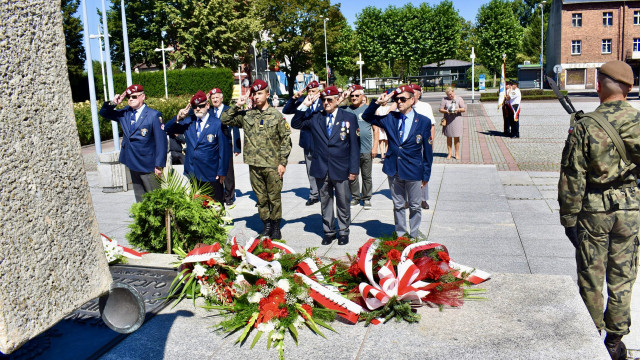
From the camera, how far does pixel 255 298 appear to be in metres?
3.90

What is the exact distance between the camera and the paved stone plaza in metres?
3.51

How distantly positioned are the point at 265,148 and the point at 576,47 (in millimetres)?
61694

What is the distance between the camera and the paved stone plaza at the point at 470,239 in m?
3.51

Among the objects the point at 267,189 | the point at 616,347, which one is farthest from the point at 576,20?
the point at 616,347

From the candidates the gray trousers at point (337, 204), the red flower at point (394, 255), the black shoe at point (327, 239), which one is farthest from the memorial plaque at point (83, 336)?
the gray trousers at point (337, 204)

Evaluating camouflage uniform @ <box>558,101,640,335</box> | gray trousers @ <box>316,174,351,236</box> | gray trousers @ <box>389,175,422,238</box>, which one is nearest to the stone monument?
camouflage uniform @ <box>558,101,640,335</box>

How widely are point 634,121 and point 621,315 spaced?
1.44m

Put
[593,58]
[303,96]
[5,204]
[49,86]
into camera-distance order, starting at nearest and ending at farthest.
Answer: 1. [5,204]
2. [49,86]
3. [303,96]
4. [593,58]

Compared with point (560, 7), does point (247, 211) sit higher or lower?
lower

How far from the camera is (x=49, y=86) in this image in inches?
66.1

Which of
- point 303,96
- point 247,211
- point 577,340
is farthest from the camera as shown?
point 247,211

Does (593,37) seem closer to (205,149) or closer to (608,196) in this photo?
(205,149)

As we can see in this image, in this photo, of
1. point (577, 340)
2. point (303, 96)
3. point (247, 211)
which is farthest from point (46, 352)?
point (247, 211)

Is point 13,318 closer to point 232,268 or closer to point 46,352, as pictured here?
point 46,352
